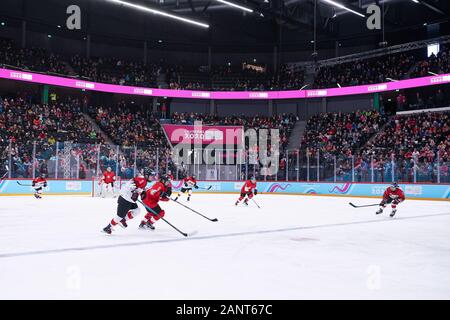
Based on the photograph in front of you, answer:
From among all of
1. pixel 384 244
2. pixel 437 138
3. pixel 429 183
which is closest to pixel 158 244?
pixel 384 244

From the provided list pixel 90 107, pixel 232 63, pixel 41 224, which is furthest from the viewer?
pixel 232 63

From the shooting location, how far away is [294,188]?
2345cm

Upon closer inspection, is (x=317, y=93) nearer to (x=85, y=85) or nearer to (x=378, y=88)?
(x=378, y=88)

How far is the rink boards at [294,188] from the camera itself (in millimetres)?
18438

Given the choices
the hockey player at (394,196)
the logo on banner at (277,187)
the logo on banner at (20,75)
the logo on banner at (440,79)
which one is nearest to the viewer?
the hockey player at (394,196)

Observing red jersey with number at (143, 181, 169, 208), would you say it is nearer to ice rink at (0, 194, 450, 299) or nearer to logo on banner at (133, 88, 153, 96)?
ice rink at (0, 194, 450, 299)

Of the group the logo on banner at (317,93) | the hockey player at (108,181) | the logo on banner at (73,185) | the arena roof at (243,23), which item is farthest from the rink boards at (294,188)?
the logo on banner at (317,93)

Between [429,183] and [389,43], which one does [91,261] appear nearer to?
[429,183]

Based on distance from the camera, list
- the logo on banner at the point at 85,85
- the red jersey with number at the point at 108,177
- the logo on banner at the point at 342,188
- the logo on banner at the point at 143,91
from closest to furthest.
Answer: the red jersey with number at the point at 108,177 < the logo on banner at the point at 342,188 < the logo on banner at the point at 85,85 < the logo on banner at the point at 143,91

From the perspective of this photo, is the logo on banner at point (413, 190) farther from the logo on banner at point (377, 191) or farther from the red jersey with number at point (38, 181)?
the red jersey with number at point (38, 181)

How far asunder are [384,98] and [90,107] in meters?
20.4

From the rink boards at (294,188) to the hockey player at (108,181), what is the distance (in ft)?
5.06

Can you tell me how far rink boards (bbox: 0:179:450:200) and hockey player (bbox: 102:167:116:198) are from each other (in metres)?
1.54

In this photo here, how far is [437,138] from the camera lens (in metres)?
21.7
